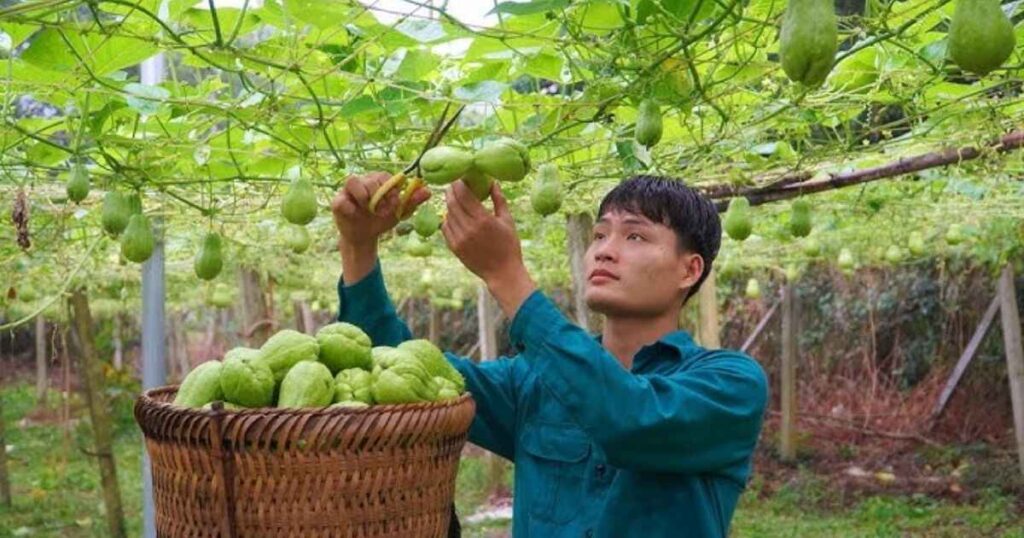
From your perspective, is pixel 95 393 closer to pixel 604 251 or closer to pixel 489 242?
pixel 604 251

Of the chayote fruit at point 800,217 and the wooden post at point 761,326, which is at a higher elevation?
the chayote fruit at point 800,217

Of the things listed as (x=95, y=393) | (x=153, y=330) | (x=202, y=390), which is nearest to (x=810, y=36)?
(x=202, y=390)

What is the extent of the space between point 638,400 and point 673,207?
1.55 ft

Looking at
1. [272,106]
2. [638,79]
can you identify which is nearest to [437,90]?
[272,106]

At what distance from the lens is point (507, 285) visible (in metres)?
1.73

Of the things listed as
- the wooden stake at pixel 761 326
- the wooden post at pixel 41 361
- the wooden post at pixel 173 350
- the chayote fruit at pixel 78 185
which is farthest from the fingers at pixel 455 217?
the wooden post at pixel 173 350

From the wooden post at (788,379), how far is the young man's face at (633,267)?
26.5 feet

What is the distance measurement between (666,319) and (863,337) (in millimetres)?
10564

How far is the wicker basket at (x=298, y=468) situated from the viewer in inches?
55.8

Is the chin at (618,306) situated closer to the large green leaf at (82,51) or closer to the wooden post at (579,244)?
the large green leaf at (82,51)

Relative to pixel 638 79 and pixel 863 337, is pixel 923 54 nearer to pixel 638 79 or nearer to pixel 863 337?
pixel 638 79

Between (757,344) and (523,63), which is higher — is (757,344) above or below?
below

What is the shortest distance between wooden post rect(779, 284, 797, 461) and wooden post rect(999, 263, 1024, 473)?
195cm

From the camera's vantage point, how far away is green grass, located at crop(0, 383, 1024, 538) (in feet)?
24.9
